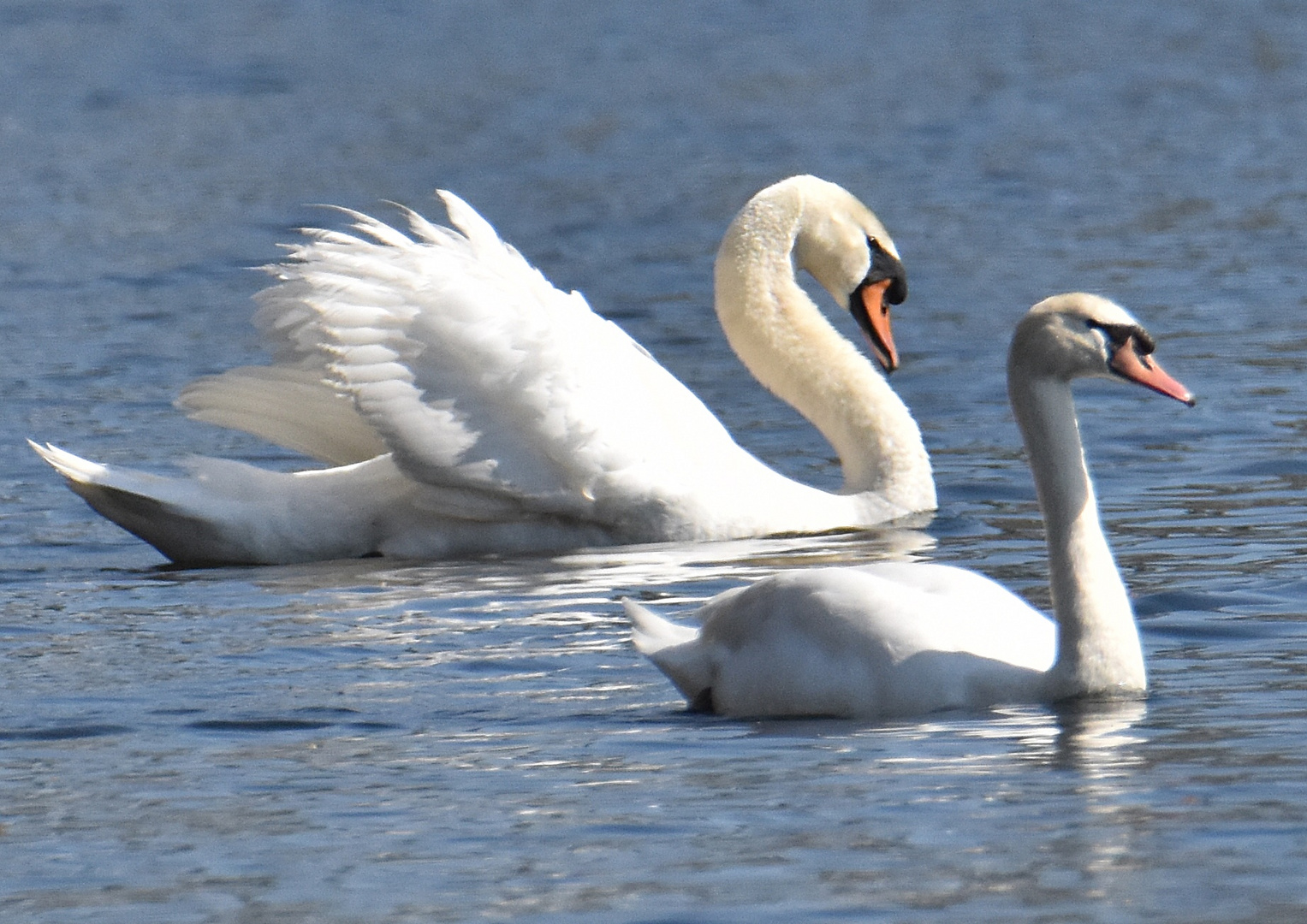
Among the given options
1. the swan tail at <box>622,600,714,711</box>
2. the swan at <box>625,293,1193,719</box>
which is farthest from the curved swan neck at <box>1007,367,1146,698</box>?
the swan tail at <box>622,600,714,711</box>

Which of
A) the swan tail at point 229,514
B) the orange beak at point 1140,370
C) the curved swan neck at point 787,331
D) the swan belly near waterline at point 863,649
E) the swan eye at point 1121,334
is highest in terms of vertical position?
the curved swan neck at point 787,331

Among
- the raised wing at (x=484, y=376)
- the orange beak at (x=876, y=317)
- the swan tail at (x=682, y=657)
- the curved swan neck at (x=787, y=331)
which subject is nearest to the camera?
the swan tail at (x=682, y=657)

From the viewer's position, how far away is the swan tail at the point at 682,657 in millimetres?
7180

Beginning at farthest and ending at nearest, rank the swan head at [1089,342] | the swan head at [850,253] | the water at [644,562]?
the swan head at [850,253], the swan head at [1089,342], the water at [644,562]

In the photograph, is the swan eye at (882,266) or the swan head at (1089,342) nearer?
the swan head at (1089,342)

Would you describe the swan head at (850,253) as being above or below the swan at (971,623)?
above

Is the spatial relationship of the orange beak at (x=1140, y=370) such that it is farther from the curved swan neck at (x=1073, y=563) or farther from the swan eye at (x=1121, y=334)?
the curved swan neck at (x=1073, y=563)

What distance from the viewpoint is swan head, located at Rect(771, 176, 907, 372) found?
10977mm

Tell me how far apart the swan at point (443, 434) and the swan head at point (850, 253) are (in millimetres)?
1199

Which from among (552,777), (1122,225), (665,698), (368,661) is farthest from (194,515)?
(1122,225)

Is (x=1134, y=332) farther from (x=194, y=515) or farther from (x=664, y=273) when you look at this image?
(x=664, y=273)

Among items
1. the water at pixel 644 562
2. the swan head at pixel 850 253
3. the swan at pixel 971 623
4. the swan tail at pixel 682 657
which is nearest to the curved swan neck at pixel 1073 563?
the swan at pixel 971 623

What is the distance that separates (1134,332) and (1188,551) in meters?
2.33

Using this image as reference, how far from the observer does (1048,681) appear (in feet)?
22.7
